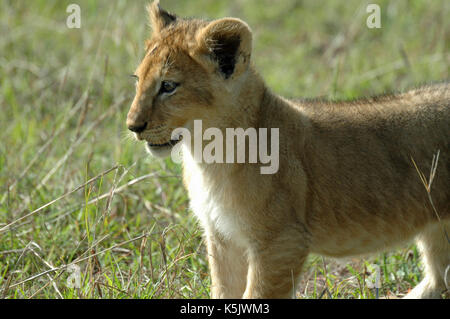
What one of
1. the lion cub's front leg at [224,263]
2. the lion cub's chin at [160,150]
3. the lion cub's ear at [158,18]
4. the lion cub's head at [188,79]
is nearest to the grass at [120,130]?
the lion cub's front leg at [224,263]

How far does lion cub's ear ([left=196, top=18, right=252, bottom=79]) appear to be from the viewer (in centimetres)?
379

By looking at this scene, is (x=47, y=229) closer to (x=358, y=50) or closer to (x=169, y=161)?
(x=169, y=161)

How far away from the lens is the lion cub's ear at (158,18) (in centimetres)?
420

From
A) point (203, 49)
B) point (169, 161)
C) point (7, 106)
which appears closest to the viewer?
point (203, 49)

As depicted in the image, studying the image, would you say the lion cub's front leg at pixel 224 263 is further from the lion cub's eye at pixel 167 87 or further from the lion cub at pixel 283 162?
the lion cub's eye at pixel 167 87

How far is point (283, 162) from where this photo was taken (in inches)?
158

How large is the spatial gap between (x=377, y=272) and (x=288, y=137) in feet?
3.28

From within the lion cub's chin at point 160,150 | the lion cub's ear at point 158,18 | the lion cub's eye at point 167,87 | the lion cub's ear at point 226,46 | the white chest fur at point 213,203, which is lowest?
the white chest fur at point 213,203

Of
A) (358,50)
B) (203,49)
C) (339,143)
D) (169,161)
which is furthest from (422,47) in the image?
(203,49)

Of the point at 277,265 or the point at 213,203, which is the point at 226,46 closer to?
the point at 213,203

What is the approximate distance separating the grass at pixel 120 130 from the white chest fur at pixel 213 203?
0.17 meters

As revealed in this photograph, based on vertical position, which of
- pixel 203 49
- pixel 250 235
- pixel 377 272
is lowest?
pixel 377 272

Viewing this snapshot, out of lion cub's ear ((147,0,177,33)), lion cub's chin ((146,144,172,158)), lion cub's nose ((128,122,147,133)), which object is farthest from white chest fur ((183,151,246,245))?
lion cub's ear ((147,0,177,33))

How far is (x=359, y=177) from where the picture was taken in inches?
168
